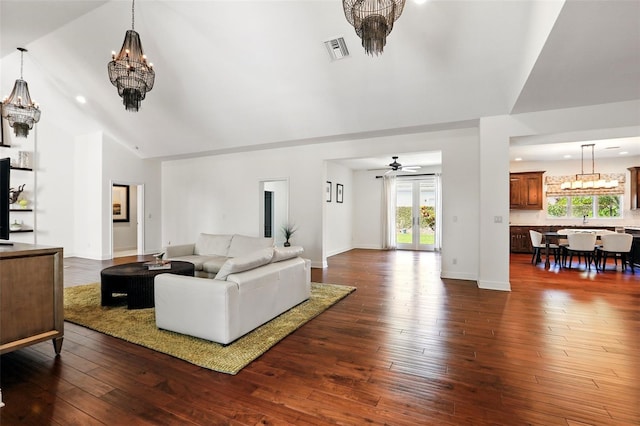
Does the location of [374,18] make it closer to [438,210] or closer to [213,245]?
[213,245]

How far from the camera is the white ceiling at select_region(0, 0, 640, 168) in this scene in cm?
332

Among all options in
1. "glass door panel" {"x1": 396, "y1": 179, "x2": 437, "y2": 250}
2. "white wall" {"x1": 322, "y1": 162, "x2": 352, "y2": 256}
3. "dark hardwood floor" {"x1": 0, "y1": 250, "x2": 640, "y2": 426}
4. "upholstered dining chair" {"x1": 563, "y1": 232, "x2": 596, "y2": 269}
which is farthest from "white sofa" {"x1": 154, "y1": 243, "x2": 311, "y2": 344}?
"glass door panel" {"x1": 396, "y1": 179, "x2": 437, "y2": 250}

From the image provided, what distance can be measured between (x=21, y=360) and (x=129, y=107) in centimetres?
301

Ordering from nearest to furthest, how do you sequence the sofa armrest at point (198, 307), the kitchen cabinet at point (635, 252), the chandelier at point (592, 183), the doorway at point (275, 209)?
the sofa armrest at point (198, 307) < the kitchen cabinet at point (635, 252) < the chandelier at point (592, 183) < the doorway at point (275, 209)

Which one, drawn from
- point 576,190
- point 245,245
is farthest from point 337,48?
point 576,190

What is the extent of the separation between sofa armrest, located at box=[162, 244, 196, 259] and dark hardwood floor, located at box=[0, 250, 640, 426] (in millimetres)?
2069

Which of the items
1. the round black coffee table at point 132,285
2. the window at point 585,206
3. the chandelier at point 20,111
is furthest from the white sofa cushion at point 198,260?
the window at point 585,206

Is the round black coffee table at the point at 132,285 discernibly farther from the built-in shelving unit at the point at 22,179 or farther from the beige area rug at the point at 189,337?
the built-in shelving unit at the point at 22,179

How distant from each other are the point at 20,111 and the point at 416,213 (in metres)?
9.80

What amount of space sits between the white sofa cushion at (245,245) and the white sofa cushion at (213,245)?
11 cm

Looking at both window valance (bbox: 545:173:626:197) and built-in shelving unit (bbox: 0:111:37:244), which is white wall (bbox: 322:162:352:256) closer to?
window valance (bbox: 545:173:626:197)

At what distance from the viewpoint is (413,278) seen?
575cm

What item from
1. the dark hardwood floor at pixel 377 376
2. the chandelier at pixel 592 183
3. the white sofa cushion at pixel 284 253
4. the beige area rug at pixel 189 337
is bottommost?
the dark hardwood floor at pixel 377 376

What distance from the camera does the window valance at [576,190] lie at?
323 inches
